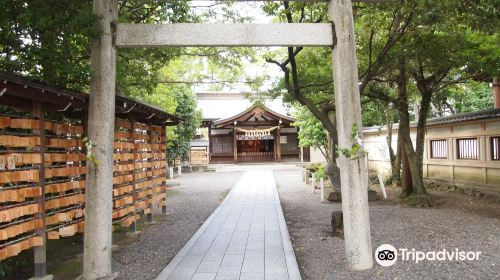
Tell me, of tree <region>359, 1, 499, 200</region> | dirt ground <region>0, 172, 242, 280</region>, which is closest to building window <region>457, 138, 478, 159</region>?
tree <region>359, 1, 499, 200</region>

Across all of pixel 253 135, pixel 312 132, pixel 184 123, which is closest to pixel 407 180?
pixel 312 132

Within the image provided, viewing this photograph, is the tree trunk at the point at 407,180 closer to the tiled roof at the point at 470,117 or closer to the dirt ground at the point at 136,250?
the tiled roof at the point at 470,117

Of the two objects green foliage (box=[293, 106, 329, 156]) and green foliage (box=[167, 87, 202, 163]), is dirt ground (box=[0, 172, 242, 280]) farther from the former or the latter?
green foliage (box=[167, 87, 202, 163])

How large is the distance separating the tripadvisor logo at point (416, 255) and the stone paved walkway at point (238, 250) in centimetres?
144

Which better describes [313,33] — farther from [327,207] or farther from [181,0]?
[327,207]

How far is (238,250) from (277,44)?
143 inches

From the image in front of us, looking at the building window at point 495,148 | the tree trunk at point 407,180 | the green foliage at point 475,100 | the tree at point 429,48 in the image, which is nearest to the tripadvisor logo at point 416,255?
the tree at point 429,48

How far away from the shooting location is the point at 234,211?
10727 mm

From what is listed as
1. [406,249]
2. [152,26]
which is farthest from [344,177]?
[152,26]

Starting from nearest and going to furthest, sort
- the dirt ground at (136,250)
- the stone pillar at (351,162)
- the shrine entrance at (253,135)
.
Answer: the stone pillar at (351,162) → the dirt ground at (136,250) → the shrine entrance at (253,135)

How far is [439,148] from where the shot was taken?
15664 mm

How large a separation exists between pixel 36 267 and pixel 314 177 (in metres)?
12.1

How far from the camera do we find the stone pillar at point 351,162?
520cm

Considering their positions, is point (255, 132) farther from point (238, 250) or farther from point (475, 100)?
point (238, 250)
